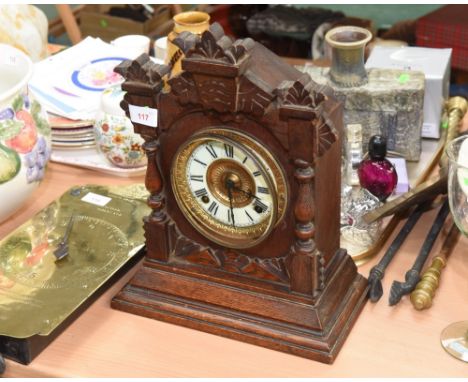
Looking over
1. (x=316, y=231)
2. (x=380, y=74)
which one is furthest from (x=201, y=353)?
(x=380, y=74)

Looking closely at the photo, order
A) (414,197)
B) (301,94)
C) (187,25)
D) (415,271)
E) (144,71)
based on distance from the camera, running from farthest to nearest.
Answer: (187,25) → (414,197) → (415,271) → (144,71) → (301,94)

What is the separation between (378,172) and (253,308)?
0.35 meters

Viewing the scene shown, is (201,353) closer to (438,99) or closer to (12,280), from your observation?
(12,280)

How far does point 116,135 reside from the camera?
1.38m

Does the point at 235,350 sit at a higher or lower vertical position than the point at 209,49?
lower

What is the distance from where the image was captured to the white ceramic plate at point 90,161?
142 cm

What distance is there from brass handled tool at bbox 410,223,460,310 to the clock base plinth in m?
0.07

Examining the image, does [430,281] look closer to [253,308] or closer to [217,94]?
[253,308]

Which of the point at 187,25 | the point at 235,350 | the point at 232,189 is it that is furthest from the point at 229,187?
the point at 187,25

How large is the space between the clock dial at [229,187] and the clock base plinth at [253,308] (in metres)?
0.08

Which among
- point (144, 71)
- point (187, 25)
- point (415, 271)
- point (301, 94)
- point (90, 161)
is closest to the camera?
point (301, 94)

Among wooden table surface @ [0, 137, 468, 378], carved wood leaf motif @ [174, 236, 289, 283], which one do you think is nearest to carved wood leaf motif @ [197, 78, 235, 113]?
carved wood leaf motif @ [174, 236, 289, 283]

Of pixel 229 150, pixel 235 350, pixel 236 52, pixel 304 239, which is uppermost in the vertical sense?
pixel 236 52

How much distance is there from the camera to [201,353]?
40.3 inches
